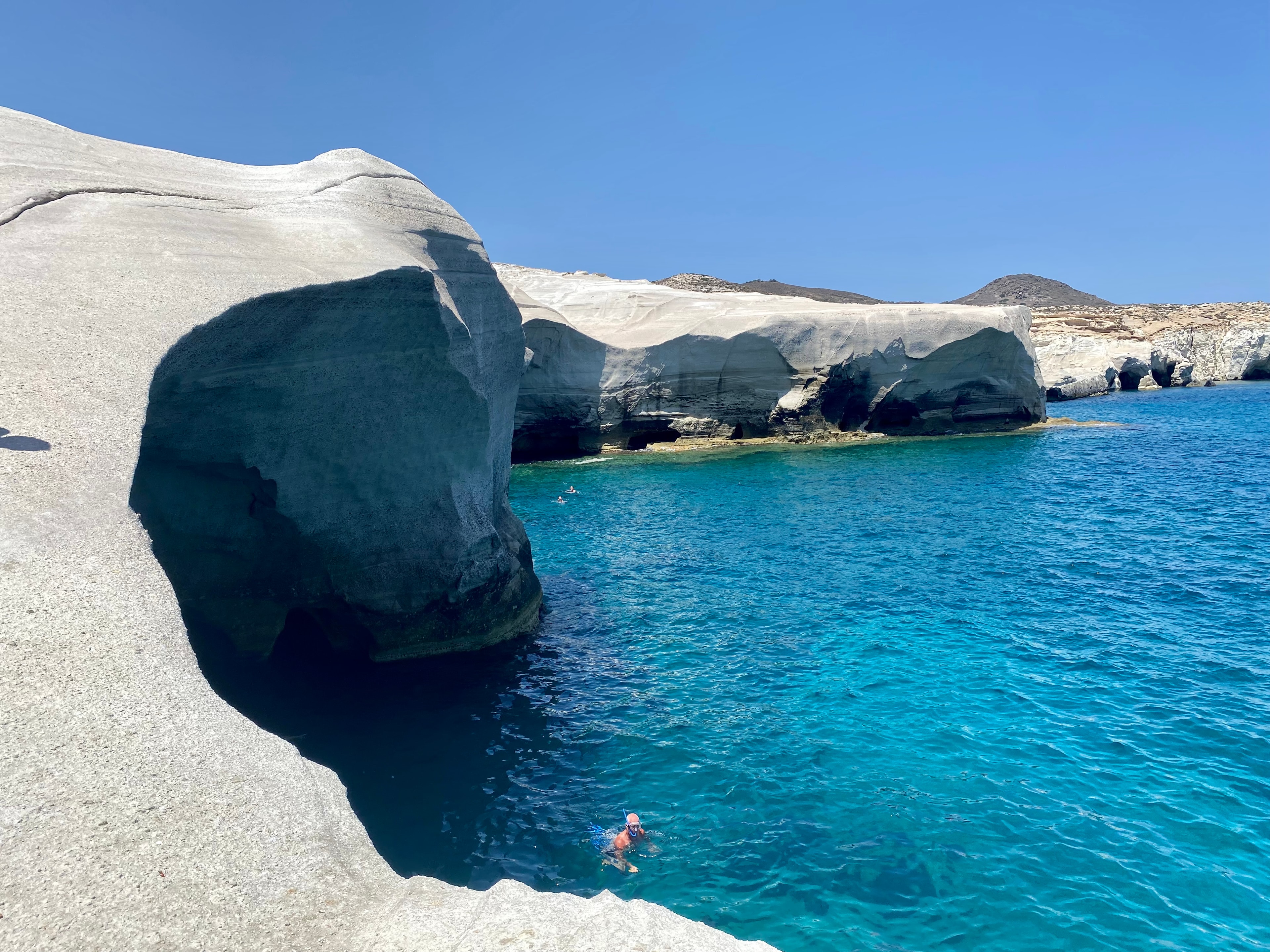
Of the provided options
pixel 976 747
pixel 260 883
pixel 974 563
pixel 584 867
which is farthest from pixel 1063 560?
pixel 260 883

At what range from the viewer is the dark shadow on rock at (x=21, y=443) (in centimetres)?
623

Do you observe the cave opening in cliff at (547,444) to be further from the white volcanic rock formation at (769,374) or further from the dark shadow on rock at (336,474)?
the dark shadow on rock at (336,474)

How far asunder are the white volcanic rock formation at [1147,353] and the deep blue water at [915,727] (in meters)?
61.2

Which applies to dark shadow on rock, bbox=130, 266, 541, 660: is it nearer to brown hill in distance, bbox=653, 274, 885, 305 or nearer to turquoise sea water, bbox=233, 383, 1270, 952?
turquoise sea water, bbox=233, 383, 1270, 952

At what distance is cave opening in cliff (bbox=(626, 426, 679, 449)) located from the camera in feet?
150

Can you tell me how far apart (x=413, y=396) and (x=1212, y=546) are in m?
21.1

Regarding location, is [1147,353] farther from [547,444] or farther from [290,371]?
[290,371]

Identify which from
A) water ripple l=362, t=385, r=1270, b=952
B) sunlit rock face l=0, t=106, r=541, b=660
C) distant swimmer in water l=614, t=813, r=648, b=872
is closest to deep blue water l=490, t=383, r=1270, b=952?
water ripple l=362, t=385, r=1270, b=952

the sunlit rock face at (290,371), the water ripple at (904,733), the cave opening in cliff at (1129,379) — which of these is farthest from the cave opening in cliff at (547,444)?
the cave opening in cliff at (1129,379)

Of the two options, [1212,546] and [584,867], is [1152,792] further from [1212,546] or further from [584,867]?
[1212,546]

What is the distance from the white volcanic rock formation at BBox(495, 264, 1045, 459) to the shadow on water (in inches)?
1098

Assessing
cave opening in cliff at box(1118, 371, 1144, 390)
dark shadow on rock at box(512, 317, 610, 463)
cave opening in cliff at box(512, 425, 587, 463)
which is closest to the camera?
dark shadow on rock at box(512, 317, 610, 463)

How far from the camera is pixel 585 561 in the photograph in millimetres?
22797

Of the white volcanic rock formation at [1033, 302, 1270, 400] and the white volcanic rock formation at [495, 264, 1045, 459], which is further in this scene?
the white volcanic rock formation at [1033, 302, 1270, 400]
